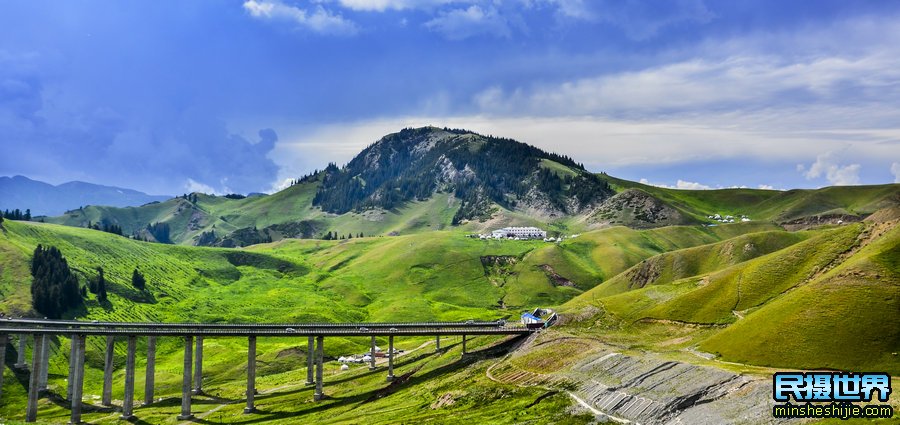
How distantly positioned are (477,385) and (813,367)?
54133 mm

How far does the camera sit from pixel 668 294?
519 feet

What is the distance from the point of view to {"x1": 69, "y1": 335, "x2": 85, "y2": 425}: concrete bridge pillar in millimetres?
136950

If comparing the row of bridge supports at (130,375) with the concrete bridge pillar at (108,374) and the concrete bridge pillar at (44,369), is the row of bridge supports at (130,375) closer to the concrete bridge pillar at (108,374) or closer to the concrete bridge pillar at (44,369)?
the concrete bridge pillar at (108,374)

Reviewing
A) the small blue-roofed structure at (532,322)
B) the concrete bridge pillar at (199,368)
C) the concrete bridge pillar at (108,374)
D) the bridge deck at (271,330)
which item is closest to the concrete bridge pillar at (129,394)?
the bridge deck at (271,330)

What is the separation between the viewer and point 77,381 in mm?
137750

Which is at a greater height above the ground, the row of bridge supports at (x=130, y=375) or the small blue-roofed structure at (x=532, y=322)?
the small blue-roofed structure at (x=532, y=322)

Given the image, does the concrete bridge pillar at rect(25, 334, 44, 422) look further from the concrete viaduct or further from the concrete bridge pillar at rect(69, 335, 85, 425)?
the concrete bridge pillar at rect(69, 335, 85, 425)

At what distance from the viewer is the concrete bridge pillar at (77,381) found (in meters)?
137

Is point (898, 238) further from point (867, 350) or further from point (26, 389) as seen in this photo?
point (26, 389)

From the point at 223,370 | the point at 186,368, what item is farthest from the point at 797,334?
the point at 223,370

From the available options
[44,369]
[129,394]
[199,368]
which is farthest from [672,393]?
[44,369]

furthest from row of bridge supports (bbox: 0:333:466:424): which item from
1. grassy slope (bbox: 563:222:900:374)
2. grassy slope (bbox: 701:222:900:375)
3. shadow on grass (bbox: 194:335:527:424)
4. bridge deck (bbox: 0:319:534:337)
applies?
grassy slope (bbox: 701:222:900:375)

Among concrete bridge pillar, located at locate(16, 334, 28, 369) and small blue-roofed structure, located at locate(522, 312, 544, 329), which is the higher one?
small blue-roofed structure, located at locate(522, 312, 544, 329)

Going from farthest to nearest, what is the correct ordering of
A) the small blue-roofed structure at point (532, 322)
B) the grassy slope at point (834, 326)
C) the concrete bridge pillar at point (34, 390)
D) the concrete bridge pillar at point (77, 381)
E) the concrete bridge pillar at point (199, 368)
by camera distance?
the concrete bridge pillar at point (199, 368) → the small blue-roofed structure at point (532, 322) → the concrete bridge pillar at point (34, 390) → the concrete bridge pillar at point (77, 381) → the grassy slope at point (834, 326)
